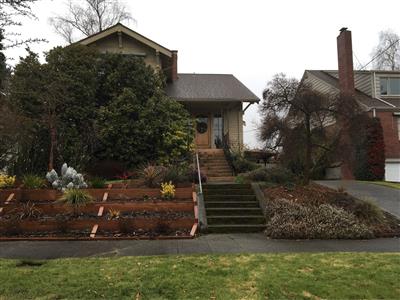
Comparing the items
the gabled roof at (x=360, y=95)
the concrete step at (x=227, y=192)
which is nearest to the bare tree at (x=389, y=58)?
the gabled roof at (x=360, y=95)

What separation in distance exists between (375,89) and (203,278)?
23446mm

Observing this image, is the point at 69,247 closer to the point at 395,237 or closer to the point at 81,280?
the point at 81,280

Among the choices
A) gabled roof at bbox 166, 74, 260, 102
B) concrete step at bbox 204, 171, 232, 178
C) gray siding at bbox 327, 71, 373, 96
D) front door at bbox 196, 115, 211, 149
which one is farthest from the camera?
gray siding at bbox 327, 71, 373, 96

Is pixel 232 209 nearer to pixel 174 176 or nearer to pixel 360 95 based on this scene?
pixel 174 176

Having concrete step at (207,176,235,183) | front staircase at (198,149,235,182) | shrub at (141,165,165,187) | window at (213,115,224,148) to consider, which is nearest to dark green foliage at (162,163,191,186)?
shrub at (141,165,165,187)

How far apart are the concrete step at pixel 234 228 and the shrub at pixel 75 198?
3.39 m

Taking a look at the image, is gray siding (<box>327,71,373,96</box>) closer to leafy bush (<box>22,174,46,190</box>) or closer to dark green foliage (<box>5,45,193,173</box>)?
dark green foliage (<box>5,45,193,173</box>)

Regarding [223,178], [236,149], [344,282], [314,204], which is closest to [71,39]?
[236,149]

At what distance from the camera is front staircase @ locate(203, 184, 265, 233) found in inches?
406

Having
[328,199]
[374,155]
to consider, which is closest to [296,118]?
[328,199]

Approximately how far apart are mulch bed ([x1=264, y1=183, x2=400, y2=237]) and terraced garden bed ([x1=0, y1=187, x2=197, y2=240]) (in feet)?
9.15

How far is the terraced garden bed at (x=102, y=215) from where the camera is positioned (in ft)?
30.6

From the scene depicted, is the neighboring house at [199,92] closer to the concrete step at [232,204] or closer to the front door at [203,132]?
the front door at [203,132]

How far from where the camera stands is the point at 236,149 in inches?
799
